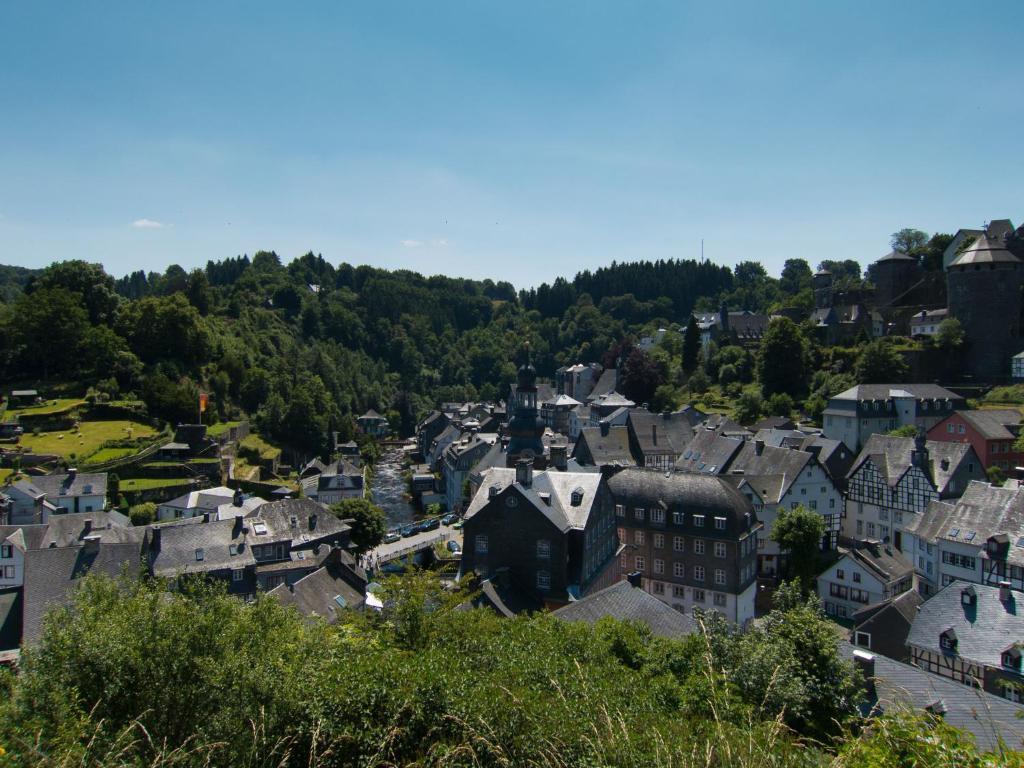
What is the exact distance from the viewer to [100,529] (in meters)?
39.6

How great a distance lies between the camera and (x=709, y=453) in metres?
51.4

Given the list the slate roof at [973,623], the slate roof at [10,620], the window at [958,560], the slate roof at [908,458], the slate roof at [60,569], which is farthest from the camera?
the slate roof at [908,458]

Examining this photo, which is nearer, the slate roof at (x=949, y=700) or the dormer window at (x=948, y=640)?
the slate roof at (x=949, y=700)

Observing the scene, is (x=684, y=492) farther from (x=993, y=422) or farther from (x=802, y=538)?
(x=993, y=422)

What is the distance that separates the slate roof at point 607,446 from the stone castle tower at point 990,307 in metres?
35.2

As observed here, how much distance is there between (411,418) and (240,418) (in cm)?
4322

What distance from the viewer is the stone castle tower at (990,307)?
210 feet

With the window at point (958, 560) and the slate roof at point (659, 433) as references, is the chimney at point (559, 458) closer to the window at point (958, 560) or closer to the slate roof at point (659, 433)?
the window at point (958, 560)

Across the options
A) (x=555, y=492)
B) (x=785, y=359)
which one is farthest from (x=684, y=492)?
(x=785, y=359)

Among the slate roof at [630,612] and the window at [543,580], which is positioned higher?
the slate roof at [630,612]

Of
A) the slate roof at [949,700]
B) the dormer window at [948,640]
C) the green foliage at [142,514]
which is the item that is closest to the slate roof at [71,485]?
the green foliage at [142,514]

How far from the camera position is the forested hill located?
67250 mm

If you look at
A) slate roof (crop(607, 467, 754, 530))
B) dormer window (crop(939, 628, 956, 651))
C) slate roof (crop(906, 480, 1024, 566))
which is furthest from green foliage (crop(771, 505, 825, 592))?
dormer window (crop(939, 628, 956, 651))

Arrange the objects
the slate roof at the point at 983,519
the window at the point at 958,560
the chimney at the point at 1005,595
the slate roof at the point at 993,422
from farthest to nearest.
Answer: the slate roof at the point at 993,422, the window at the point at 958,560, the slate roof at the point at 983,519, the chimney at the point at 1005,595
